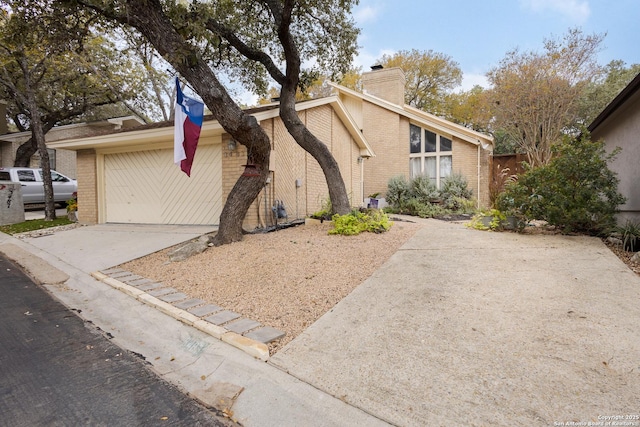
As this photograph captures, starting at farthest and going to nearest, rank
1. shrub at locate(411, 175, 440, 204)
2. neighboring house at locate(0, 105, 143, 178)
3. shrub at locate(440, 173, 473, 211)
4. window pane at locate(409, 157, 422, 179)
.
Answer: neighboring house at locate(0, 105, 143, 178) < window pane at locate(409, 157, 422, 179) < shrub at locate(411, 175, 440, 204) < shrub at locate(440, 173, 473, 211)

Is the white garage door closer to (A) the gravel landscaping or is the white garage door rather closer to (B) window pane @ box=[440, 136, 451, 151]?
(A) the gravel landscaping

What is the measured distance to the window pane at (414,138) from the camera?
1591 cm

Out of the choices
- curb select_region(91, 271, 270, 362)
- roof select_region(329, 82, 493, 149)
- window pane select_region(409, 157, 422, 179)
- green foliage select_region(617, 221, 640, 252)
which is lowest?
curb select_region(91, 271, 270, 362)

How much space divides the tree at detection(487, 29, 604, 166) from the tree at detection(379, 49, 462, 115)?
33.8 feet

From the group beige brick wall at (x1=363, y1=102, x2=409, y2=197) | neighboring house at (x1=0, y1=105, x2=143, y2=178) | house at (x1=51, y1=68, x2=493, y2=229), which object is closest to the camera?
house at (x1=51, y1=68, x2=493, y2=229)

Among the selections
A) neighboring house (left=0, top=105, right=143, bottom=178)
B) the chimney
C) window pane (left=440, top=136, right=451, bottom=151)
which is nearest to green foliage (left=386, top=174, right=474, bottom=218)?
window pane (left=440, top=136, right=451, bottom=151)

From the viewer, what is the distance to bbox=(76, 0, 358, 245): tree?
6.09 m

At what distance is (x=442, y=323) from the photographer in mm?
3213

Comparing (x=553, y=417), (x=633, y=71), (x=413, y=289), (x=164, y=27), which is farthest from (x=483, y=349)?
(x=633, y=71)

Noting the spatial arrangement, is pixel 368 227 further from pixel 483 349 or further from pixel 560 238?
pixel 483 349

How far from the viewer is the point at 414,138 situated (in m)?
16.0

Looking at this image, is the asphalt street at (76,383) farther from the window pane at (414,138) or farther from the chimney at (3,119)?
the chimney at (3,119)

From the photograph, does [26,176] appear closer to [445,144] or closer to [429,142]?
[429,142]

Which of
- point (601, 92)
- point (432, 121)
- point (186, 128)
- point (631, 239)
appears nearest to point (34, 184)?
point (186, 128)
